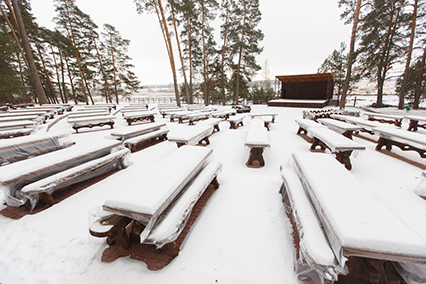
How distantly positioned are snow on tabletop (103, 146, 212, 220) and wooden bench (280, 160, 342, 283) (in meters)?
1.26

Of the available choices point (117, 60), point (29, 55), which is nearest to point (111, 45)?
point (117, 60)

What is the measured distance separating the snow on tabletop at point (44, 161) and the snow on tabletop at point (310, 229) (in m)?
3.50

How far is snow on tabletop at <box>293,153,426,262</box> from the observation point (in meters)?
1.05

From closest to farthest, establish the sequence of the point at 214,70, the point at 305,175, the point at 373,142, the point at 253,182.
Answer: the point at 305,175 < the point at 253,182 < the point at 373,142 < the point at 214,70

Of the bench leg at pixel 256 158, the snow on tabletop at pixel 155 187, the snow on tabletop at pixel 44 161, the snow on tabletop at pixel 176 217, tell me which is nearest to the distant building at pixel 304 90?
the bench leg at pixel 256 158

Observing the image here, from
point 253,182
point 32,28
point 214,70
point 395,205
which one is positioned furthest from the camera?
point 214,70

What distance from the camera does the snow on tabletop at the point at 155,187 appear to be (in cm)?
146

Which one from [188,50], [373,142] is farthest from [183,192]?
[188,50]

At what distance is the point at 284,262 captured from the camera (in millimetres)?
1593

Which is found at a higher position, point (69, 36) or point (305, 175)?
point (69, 36)

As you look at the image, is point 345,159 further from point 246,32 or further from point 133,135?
point 246,32

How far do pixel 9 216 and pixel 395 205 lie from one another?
5444mm

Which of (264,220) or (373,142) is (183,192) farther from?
(373,142)

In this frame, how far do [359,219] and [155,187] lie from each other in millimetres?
1807
